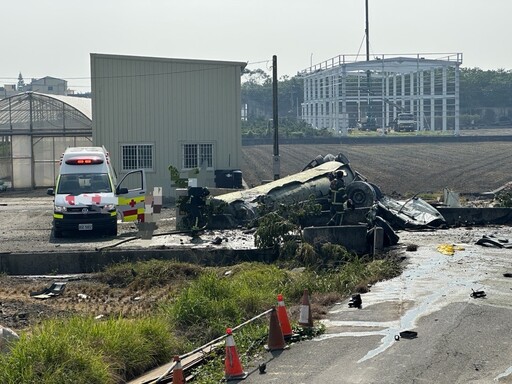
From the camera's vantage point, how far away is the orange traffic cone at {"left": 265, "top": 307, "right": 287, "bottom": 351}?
12.1 meters

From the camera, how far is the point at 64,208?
24531 millimetres

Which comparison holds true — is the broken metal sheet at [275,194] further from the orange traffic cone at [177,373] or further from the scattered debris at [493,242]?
the orange traffic cone at [177,373]

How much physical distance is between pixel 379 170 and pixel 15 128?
60.5ft

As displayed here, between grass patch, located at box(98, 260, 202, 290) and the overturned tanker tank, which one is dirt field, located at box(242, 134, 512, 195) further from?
grass patch, located at box(98, 260, 202, 290)

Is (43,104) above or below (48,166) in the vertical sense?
above

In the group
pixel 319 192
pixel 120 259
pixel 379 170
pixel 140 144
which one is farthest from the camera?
pixel 379 170

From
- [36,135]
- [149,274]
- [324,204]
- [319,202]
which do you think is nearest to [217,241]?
[149,274]

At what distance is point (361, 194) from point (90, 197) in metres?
7.09

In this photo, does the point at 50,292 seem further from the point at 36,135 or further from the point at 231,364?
the point at 36,135

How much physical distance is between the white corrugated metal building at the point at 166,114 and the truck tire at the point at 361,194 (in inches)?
534

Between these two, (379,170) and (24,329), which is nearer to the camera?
(24,329)

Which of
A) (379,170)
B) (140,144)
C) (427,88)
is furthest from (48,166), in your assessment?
(427,88)

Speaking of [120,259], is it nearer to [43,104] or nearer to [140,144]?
[140,144]

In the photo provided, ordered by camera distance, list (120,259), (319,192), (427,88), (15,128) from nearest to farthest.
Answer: (120,259), (319,192), (15,128), (427,88)
